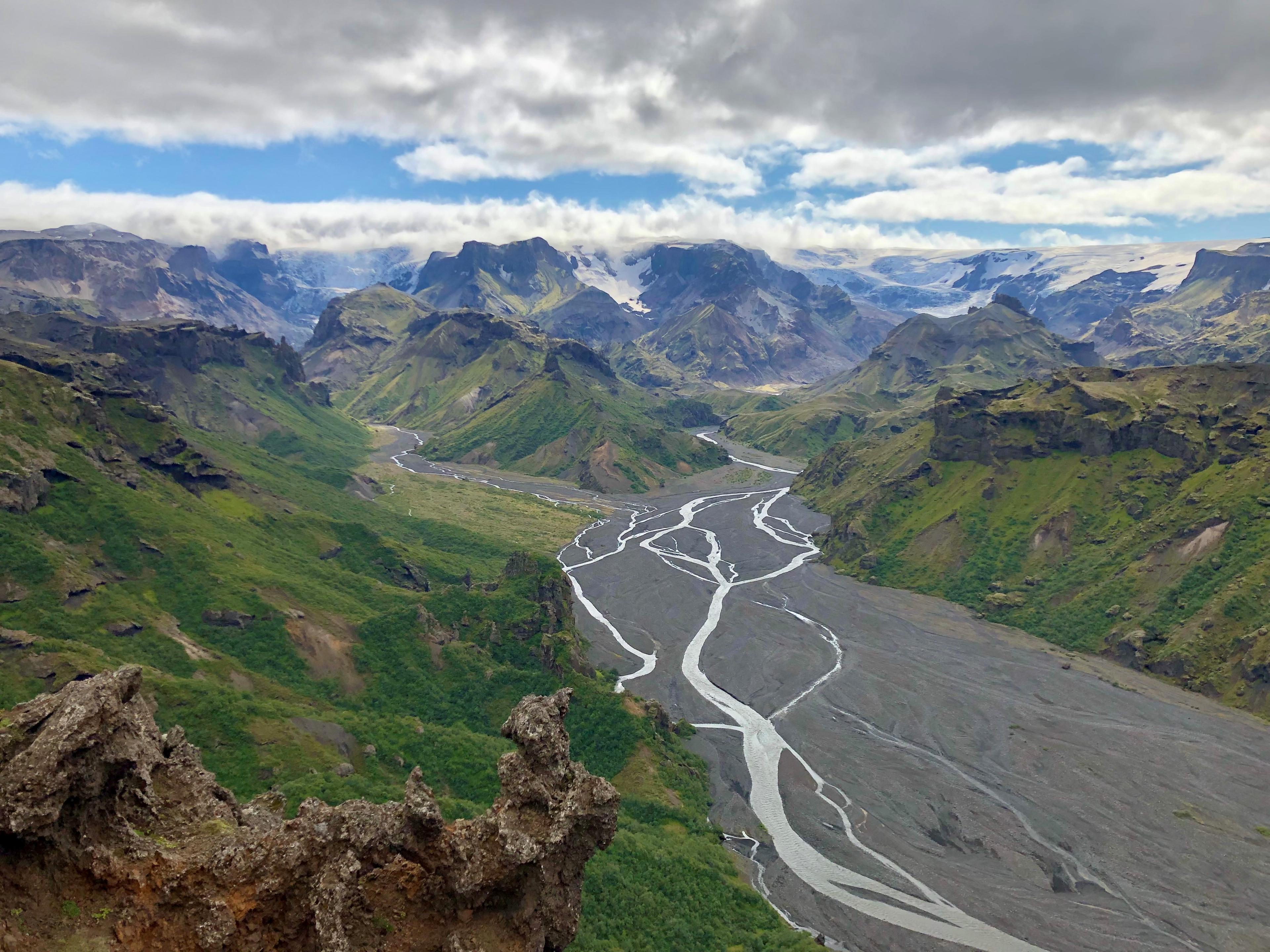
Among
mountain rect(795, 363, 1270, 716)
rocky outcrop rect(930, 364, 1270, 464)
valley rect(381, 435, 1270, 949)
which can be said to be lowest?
valley rect(381, 435, 1270, 949)

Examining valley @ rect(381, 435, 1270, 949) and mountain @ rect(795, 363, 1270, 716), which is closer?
valley @ rect(381, 435, 1270, 949)

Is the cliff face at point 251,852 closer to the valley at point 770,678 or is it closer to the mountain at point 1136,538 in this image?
the valley at point 770,678

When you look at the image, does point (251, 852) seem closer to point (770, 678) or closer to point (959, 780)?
point (959, 780)

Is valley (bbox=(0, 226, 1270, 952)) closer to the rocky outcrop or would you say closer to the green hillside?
the green hillside

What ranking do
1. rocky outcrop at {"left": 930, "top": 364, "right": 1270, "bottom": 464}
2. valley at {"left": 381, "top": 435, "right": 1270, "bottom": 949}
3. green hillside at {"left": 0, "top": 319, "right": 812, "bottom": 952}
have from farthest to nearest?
rocky outcrop at {"left": 930, "top": 364, "right": 1270, "bottom": 464}, valley at {"left": 381, "top": 435, "right": 1270, "bottom": 949}, green hillside at {"left": 0, "top": 319, "right": 812, "bottom": 952}

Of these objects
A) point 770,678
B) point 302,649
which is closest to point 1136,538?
point 770,678

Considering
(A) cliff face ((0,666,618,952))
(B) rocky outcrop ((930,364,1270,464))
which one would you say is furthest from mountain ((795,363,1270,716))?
(A) cliff face ((0,666,618,952))

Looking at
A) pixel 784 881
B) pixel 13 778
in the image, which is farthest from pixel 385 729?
pixel 13 778
